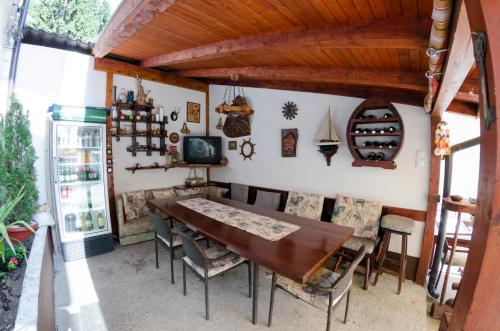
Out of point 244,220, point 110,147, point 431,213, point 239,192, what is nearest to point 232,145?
point 239,192

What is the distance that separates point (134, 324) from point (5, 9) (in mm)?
3144

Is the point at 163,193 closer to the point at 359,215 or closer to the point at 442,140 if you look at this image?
the point at 359,215

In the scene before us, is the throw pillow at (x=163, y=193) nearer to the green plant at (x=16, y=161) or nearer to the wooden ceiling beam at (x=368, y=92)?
the green plant at (x=16, y=161)

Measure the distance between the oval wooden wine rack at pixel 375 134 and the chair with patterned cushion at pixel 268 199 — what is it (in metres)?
1.42

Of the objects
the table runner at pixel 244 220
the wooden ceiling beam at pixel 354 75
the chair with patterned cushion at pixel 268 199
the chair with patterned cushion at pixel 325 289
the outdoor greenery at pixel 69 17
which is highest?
the outdoor greenery at pixel 69 17

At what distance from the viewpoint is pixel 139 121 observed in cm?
426

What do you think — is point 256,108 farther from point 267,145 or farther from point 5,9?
point 5,9

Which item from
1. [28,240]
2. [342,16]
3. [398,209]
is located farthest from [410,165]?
[28,240]

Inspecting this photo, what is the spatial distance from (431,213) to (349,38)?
244cm

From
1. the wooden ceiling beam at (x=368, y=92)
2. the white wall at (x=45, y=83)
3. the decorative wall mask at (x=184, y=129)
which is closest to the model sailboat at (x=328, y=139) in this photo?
the wooden ceiling beam at (x=368, y=92)

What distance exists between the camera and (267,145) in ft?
14.7

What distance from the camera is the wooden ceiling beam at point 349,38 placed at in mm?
1617

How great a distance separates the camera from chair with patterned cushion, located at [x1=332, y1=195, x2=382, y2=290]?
299 centimetres

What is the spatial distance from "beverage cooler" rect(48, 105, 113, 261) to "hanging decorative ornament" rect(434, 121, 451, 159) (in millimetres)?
4288
